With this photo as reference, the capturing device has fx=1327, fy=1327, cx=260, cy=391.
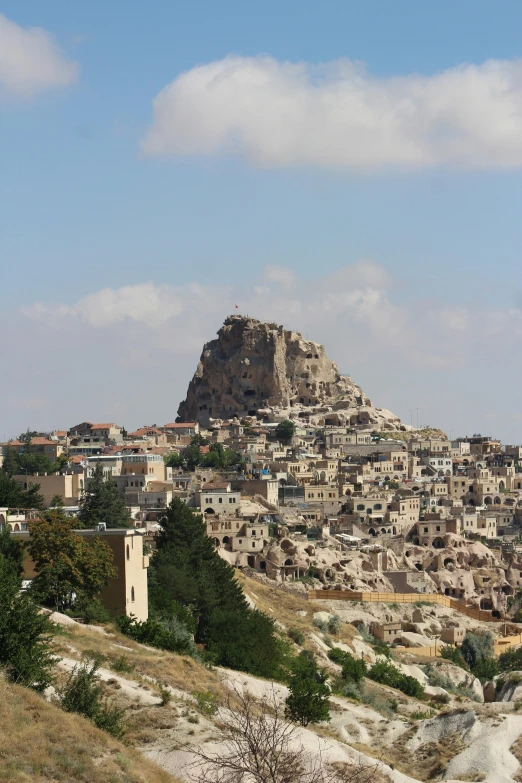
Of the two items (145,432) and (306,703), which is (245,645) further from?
(145,432)

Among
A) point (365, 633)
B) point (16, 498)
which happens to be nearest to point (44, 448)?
point (16, 498)

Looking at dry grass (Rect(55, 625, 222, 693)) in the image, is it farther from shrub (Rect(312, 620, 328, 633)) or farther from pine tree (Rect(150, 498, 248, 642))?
shrub (Rect(312, 620, 328, 633))

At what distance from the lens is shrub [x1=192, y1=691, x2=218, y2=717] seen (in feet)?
98.9

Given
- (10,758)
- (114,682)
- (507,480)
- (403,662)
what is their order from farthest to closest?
(507,480)
(403,662)
(114,682)
(10,758)

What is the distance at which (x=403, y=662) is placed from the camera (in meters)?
57.8

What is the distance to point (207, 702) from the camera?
102 feet

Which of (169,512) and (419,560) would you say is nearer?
(169,512)

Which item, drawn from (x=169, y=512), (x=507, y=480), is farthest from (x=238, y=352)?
(x=169, y=512)

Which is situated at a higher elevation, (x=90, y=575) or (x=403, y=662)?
(x=90, y=575)

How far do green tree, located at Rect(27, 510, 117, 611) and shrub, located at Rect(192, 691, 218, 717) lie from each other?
24.2 ft

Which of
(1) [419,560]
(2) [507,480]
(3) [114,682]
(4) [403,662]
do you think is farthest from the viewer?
(2) [507,480]

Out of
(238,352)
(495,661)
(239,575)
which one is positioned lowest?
(495,661)

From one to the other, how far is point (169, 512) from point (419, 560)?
88.2ft

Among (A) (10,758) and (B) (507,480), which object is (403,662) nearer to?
(A) (10,758)
